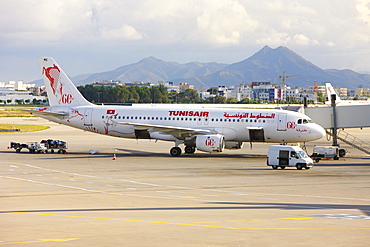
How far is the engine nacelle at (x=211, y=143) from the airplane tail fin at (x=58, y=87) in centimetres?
1409

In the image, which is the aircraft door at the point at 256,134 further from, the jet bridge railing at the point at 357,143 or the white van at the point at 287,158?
the jet bridge railing at the point at 357,143

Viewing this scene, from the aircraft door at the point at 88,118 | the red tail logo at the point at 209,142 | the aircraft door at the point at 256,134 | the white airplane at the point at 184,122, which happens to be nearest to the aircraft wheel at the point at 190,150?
the white airplane at the point at 184,122

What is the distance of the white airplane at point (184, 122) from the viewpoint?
51156mm

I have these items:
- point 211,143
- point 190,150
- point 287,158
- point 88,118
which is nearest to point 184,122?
point 190,150

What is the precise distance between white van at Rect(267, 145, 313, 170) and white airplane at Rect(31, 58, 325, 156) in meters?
7.60

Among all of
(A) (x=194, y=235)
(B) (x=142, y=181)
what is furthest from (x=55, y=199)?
(A) (x=194, y=235)

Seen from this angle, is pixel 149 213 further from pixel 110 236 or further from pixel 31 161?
pixel 31 161

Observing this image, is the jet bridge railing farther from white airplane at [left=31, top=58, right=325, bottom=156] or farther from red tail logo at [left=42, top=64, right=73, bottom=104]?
red tail logo at [left=42, top=64, right=73, bottom=104]

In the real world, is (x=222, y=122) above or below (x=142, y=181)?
above

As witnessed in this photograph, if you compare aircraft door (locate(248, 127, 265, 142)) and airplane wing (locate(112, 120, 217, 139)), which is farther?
aircraft door (locate(248, 127, 265, 142))

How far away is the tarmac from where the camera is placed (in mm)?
17797

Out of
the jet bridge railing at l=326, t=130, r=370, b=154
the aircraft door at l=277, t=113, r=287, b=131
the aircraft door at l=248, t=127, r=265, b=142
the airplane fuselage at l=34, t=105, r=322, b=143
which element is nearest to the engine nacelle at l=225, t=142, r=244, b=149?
the airplane fuselage at l=34, t=105, r=322, b=143

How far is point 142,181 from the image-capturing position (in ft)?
114

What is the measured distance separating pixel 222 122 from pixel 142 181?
19.0 m
